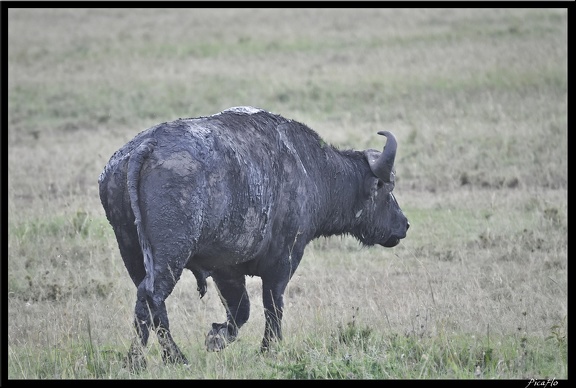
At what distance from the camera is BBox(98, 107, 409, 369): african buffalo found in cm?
738

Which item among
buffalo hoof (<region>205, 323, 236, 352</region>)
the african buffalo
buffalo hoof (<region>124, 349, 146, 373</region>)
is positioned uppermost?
the african buffalo

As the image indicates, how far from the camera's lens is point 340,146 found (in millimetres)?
18875

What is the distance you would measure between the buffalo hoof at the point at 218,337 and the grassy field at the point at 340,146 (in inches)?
6.5

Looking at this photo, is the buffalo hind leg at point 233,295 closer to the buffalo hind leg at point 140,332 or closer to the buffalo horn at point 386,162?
the buffalo hind leg at point 140,332

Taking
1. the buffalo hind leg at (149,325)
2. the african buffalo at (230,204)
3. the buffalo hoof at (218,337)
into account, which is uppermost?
the african buffalo at (230,204)

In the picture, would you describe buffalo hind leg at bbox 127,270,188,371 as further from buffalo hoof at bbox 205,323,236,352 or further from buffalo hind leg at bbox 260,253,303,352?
buffalo hind leg at bbox 260,253,303,352

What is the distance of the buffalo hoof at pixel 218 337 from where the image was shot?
8164 mm

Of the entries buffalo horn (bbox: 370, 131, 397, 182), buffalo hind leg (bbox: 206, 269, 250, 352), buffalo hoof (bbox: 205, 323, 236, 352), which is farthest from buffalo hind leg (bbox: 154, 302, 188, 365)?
buffalo horn (bbox: 370, 131, 397, 182)

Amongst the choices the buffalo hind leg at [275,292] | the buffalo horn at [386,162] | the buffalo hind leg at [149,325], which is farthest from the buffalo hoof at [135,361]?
the buffalo horn at [386,162]

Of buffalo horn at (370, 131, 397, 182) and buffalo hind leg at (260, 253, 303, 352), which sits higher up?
buffalo horn at (370, 131, 397, 182)

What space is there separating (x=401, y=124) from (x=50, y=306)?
11.7 m

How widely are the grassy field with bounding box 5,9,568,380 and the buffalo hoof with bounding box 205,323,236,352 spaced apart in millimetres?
165

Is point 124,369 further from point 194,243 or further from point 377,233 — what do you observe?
point 377,233
